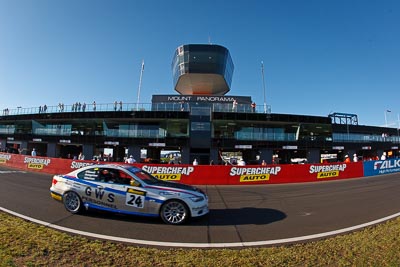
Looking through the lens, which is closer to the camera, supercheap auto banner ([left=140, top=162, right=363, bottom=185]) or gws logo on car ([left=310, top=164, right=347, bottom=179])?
supercheap auto banner ([left=140, top=162, right=363, bottom=185])

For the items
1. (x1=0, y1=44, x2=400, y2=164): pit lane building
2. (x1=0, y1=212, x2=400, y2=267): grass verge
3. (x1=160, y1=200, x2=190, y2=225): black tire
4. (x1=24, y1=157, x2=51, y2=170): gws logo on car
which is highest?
(x1=0, y1=44, x2=400, y2=164): pit lane building

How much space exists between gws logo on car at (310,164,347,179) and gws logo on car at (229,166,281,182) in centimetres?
352

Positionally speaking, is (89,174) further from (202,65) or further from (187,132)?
(202,65)

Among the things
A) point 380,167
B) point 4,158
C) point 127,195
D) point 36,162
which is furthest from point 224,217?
point 4,158

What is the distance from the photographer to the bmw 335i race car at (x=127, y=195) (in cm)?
590

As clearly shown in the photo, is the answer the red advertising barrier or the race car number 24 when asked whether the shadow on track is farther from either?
the red advertising barrier

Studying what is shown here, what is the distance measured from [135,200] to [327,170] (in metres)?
16.8

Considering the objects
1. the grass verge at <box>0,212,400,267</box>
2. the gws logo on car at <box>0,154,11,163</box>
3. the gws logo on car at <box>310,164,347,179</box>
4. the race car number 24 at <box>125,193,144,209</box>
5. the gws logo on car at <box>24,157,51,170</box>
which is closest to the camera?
the grass verge at <box>0,212,400,267</box>

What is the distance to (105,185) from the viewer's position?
628 cm

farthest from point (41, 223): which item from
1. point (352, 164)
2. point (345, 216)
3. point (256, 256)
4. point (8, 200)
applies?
point (352, 164)

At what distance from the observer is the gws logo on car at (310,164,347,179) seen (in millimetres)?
17703

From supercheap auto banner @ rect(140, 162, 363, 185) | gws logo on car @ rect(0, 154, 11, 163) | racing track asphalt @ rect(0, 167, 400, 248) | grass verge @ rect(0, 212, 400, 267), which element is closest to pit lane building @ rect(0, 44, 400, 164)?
gws logo on car @ rect(0, 154, 11, 163)

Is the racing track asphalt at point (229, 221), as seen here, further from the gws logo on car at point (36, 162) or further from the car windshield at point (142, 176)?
the gws logo on car at point (36, 162)

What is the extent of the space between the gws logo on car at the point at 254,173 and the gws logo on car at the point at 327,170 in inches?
139
